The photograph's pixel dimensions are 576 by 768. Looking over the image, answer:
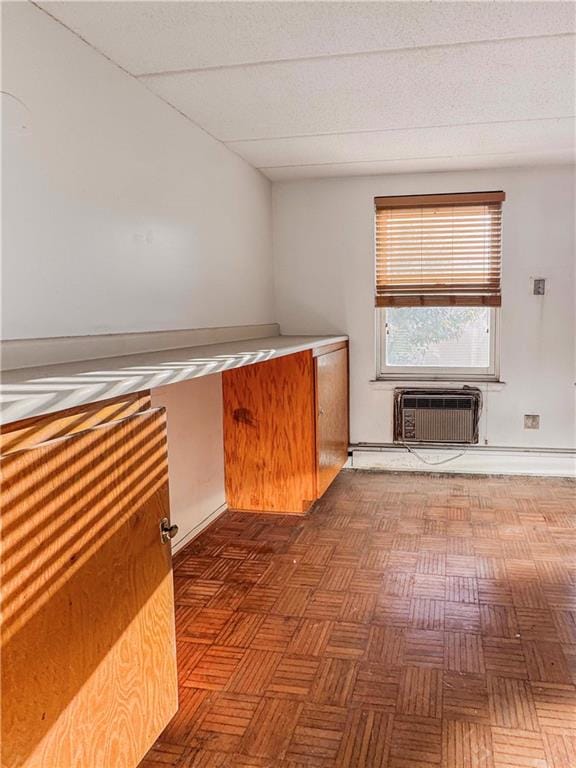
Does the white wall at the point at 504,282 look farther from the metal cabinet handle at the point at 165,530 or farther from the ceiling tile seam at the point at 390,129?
the metal cabinet handle at the point at 165,530

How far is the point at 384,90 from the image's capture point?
2816 mm

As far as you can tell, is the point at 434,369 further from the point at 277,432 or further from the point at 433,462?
the point at 277,432

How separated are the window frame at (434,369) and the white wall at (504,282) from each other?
0.06 meters

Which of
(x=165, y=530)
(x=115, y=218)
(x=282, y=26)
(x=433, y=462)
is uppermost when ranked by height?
(x=282, y=26)

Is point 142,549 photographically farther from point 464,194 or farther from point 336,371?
point 464,194

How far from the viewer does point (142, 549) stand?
5.47 ft

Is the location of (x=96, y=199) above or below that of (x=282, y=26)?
below

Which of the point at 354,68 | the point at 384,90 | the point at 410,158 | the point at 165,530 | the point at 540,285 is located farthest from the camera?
the point at 540,285

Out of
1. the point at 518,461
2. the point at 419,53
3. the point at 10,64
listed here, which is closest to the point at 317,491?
the point at 518,461

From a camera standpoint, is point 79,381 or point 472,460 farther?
point 472,460

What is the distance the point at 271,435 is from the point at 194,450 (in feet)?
1.78

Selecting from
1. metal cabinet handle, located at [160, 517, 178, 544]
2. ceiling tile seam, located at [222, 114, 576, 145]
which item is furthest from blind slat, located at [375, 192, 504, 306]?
metal cabinet handle, located at [160, 517, 178, 544]

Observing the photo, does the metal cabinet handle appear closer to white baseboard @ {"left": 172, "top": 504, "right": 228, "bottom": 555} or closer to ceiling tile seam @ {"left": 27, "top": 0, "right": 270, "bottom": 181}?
white baseboard @ {"left": 172, "top": 504, "right": 228, "bottom": 555}

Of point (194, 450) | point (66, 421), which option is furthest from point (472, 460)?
point (66, 421)
